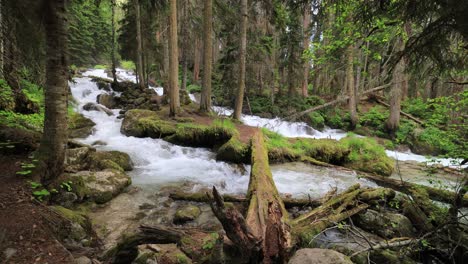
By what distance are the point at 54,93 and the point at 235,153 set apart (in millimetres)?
6157

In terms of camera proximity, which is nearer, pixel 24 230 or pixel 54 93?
pixel 24 230

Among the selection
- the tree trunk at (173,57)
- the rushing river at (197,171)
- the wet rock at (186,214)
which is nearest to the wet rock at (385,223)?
the rushing river at (197,171)

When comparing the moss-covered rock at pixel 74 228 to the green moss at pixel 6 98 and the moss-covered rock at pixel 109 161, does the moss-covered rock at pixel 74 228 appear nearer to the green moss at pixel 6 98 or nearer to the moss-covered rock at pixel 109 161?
the moss-covered rock at pixel 109 161

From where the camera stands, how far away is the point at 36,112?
26.5 feet

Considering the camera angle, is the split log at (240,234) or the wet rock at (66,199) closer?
the split log at (240,234)

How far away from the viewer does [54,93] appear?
4.45m

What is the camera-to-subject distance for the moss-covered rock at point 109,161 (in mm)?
7078

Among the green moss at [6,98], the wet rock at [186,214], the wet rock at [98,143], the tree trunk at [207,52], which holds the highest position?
the tree trunk at [207,52]

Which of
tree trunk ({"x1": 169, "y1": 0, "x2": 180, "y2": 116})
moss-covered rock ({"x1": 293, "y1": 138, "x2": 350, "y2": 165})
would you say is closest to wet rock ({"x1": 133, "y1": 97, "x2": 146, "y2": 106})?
tree trunk ({"x1": 169, "y1": 0, "x2": 180, "y2": 116})

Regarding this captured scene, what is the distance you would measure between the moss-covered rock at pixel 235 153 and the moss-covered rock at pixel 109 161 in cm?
322

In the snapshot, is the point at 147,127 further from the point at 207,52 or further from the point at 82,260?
the point at 82,260

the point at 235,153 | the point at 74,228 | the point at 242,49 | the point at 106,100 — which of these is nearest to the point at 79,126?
the point at 106,100

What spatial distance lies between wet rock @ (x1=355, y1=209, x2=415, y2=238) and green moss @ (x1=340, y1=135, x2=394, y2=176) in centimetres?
554

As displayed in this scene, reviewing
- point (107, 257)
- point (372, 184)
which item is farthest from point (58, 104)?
point (372, 184)
